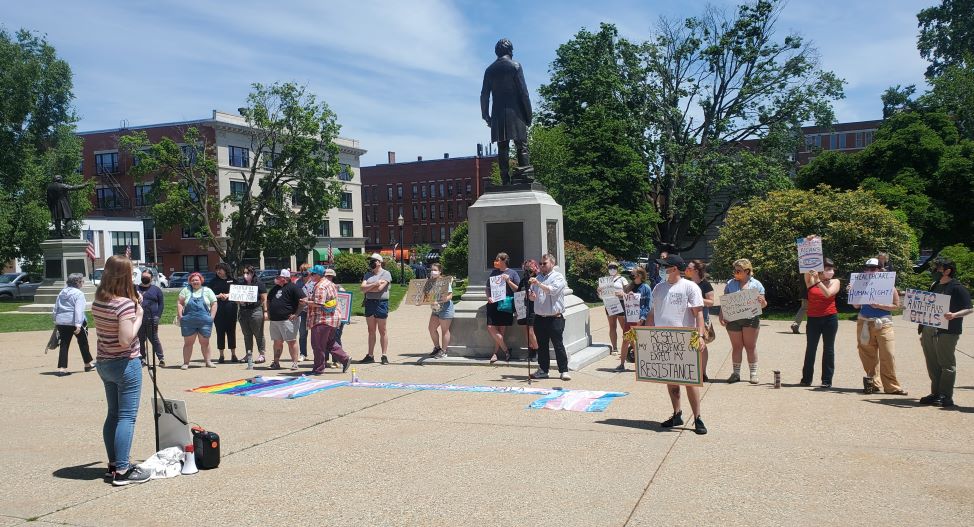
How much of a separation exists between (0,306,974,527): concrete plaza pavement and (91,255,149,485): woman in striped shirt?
26cm

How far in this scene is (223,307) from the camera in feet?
45.1

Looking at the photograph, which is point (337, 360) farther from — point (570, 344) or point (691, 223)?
point (691, 223)

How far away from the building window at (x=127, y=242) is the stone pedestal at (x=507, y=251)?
60.3 meters

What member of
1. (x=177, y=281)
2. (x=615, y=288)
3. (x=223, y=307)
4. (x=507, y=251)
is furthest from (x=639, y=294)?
(x=177, y=281)

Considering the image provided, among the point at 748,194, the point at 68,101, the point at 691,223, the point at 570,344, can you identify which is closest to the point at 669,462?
the point at 570,344

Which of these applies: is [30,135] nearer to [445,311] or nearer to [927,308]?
[445,311]

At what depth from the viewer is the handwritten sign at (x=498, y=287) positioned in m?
11.9

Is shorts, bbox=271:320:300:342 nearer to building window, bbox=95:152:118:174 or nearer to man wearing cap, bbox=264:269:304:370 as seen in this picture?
man wearing cap, bbox=264:269:304:370

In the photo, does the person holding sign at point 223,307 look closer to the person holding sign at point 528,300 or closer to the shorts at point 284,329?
the shorts at point 284,329

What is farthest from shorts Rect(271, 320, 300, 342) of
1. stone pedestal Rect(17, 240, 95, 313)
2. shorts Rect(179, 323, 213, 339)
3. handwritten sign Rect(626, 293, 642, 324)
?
stone pedestal Rect(17, 240, 95, 313)

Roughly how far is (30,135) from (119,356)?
45.7 meters

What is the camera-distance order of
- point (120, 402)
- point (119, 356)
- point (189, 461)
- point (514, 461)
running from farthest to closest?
point (514, 461) → point (189, 461) → point (120, 402) → point (119, 356)

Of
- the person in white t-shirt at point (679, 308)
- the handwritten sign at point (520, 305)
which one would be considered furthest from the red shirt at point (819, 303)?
the handwritten sign at point (520, 305)

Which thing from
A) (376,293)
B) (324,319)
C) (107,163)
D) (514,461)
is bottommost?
(514,461)
